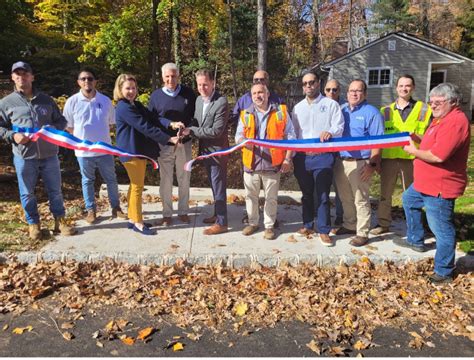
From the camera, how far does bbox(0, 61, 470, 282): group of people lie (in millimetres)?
5316

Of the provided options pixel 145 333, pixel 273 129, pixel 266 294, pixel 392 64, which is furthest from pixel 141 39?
pixel 145 333

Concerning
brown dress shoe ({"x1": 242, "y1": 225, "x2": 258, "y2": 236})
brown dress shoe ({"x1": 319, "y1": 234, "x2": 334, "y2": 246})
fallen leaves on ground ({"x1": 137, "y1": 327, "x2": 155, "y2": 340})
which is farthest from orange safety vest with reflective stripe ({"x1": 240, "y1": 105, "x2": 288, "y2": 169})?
fallen leaves on ground ({"x1": 137, "y1": 327, "x2": 155, "y2": 340})

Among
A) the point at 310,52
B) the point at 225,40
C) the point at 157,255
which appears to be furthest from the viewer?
the point at 310,52

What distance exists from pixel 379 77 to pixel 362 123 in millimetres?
23242

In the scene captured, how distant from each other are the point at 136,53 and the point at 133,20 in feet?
4.97

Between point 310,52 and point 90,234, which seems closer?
point 90,234

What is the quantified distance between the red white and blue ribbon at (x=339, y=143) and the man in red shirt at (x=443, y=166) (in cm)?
35

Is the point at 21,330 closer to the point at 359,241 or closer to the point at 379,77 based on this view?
the point at 359,241

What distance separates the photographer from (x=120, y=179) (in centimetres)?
1500

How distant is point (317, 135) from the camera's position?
5.47 metres

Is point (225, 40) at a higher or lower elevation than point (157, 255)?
higher

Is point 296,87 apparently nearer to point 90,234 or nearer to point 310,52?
point 310,52

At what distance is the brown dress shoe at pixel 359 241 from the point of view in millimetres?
5507

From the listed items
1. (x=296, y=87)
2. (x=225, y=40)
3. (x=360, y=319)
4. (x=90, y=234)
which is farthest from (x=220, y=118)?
(x=296, y=87)
